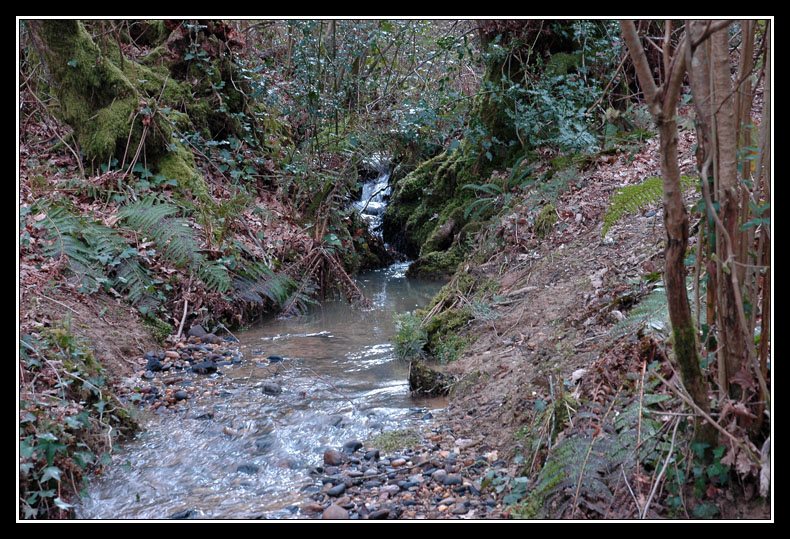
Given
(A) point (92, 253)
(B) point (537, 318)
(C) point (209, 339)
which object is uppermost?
(A) point (92, 253)

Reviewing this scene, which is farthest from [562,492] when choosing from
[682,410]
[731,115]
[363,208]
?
[363,208]

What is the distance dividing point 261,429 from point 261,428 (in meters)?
0.02

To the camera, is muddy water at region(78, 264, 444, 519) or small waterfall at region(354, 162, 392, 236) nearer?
muddy water at region(78, 264, 444, 519)

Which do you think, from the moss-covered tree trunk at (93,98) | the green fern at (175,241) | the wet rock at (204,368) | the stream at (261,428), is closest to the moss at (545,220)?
the stream at (261,428)

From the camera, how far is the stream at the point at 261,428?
3.12 meters

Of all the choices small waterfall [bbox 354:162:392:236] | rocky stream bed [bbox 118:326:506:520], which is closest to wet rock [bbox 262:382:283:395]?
rocky stream bed [bbox 118:326:506:520]

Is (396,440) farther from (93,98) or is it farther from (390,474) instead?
(93,98)

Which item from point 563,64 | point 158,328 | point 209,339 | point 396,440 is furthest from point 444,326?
point 563,64

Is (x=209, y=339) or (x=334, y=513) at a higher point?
(x=209, y=339)

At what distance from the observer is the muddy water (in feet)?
10.2

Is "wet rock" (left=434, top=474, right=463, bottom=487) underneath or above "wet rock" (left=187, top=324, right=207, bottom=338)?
underneath

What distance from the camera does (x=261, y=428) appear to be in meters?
4.02

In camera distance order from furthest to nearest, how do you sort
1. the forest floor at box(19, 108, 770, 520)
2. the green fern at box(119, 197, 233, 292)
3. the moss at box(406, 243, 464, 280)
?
the moss at box(406, 243, 464, 280)
the green fern at box(119, 197, 233, 292)
the forest floor at box(19, 108, 770, 520)

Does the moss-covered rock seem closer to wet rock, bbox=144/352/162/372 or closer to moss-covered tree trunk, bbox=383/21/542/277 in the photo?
wet rock, bbox=144/352/162/372
